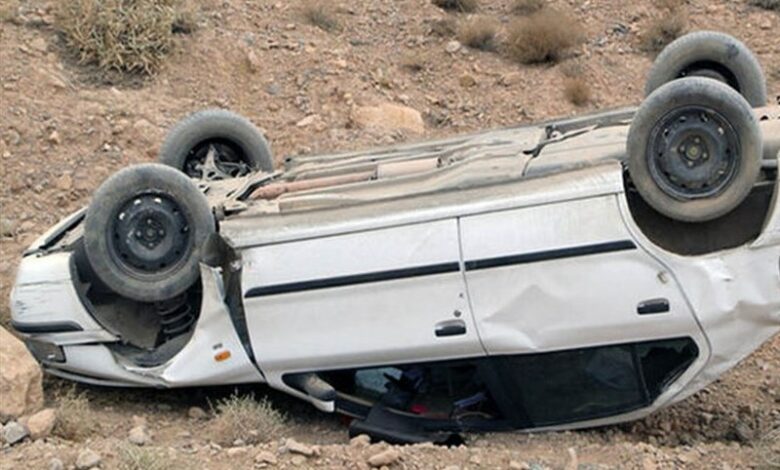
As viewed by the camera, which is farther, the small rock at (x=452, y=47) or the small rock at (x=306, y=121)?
the small rock at (x=452, y=47)

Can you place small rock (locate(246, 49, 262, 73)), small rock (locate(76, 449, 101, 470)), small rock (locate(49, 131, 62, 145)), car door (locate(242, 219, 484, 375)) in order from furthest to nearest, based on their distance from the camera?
small rock (locate(246, 49, 262, 73))
small rock (locate(49, 131, 62, 145))
car door (locate(242, 219, 484, 375))
small rock (locate(76, 449, 101, 470))

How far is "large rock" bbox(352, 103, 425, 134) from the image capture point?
37.2 feet

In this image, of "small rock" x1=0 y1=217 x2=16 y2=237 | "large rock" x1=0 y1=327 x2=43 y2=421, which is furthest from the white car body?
"small rock" x1=0 y1=217 x2=16 y2=237

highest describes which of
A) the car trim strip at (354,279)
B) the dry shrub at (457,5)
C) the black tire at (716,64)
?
the black tire at (716,64)

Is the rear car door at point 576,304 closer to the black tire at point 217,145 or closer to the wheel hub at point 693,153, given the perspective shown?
the wheel hub at point 693,153

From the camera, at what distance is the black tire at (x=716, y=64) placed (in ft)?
23.4

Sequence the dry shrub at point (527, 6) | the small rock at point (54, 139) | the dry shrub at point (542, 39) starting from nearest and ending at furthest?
the small rock at point (54, 139) < the dry shrub at point (542, 39) < the dry shrub at point (527, 6)

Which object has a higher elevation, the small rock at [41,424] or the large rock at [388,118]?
the small rock at [41,424]

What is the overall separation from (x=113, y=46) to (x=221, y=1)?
1.91m

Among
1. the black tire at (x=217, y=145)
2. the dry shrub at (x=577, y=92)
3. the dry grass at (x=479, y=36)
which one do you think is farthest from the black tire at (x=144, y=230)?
the dry grass at (x=479, y=36)

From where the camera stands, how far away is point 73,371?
20.9 ft

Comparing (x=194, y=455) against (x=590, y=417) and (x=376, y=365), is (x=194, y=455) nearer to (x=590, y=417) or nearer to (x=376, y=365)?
(x=376, y=365)

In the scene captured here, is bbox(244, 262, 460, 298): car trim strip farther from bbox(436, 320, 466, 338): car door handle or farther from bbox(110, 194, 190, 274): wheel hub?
bbox(110, 194, 190, 274): wheel hub

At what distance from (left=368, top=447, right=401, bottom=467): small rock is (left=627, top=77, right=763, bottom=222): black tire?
63.3 inches
